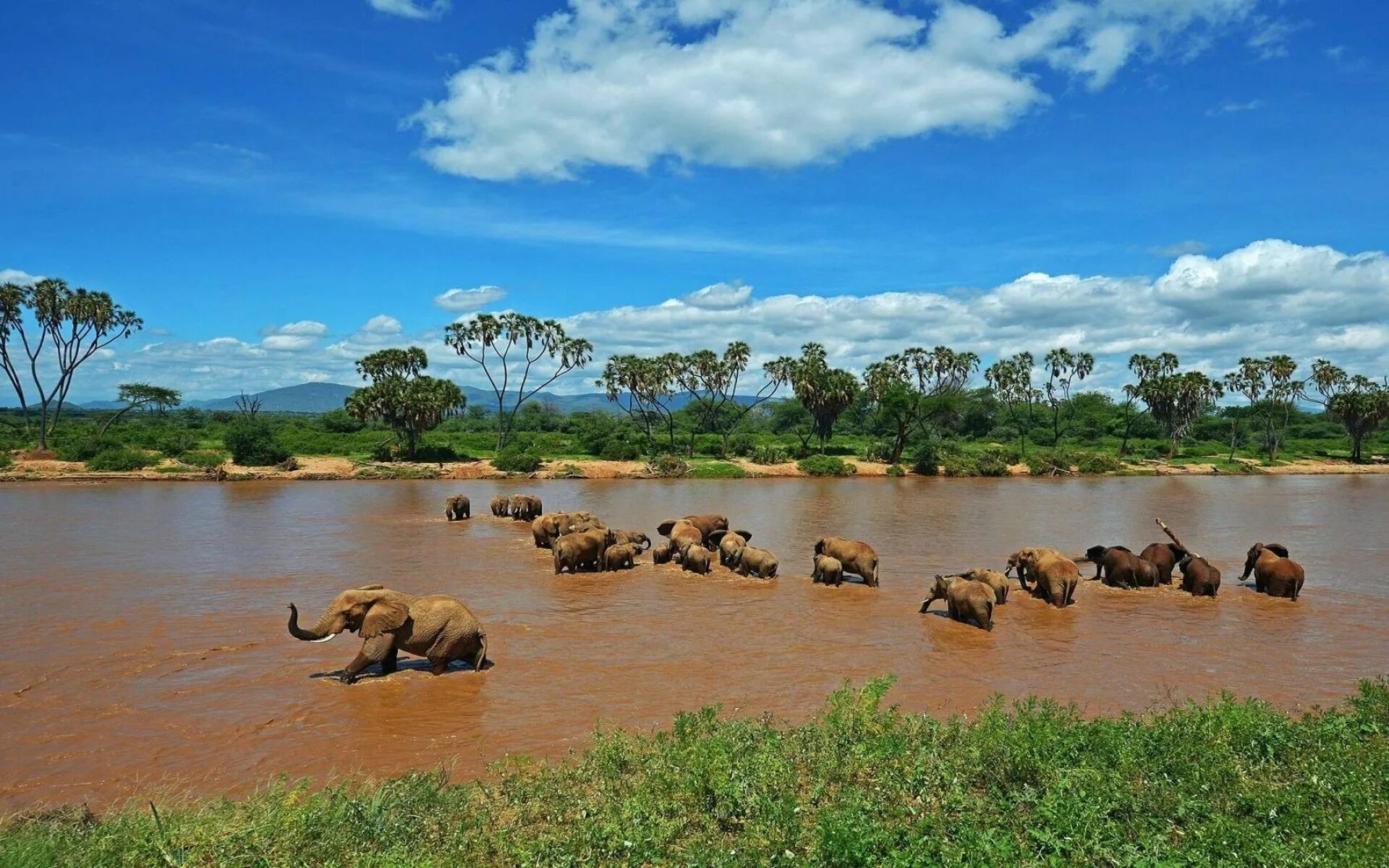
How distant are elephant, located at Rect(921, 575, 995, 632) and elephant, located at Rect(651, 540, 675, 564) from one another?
294 inches

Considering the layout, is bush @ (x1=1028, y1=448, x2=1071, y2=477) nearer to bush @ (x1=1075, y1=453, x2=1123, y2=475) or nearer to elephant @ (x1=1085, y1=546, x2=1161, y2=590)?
bush @ (x1=1075, y1=453, x2=1123, y2=475)

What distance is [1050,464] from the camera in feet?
198

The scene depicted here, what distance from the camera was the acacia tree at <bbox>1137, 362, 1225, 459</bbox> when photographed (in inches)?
2840

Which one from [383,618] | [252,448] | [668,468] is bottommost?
[383,618]

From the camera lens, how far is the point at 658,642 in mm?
13781

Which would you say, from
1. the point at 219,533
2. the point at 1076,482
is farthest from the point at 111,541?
the point at 1076,482

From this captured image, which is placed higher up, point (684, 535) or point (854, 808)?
point (684, 535)

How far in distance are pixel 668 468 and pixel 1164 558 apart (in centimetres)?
3789

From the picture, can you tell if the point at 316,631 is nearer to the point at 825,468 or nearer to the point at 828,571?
the point at 828,571

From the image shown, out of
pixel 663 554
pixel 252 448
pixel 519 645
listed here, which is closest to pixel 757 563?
pixel 663 554

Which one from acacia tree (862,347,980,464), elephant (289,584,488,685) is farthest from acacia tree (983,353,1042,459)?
elephant (289,584,488,685)

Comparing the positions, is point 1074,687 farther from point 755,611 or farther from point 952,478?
point 952,478

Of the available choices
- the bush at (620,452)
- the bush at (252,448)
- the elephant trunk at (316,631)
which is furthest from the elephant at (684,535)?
the bush at (252,448)

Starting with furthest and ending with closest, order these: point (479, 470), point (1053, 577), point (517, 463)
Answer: point (479, 470) → point (517, 463) → point (1053, 577)
